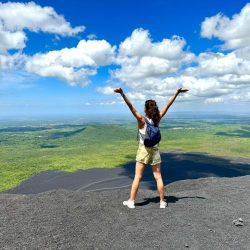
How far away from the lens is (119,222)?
11.8m

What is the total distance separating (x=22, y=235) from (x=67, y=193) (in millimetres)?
5378

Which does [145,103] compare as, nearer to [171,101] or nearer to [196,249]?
[171,101]

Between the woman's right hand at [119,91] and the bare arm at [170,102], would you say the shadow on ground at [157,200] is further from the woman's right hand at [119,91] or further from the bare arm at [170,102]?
the woman's right hand at [119,91]

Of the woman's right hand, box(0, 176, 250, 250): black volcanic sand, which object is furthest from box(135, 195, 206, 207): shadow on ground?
the woman's right hand

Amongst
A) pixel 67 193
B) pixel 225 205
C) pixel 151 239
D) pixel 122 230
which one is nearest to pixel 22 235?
pixel 122 230

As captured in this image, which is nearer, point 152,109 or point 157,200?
point 152,109

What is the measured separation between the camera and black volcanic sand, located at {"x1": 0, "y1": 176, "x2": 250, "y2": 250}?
10.1m

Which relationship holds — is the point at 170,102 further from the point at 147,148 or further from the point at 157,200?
the point at 157,200

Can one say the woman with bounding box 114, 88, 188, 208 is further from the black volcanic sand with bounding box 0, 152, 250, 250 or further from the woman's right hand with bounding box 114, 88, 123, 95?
the black volcanic sand with bounding box 0, 152, 250, 250

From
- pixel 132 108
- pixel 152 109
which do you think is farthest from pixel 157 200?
pixel 132 108

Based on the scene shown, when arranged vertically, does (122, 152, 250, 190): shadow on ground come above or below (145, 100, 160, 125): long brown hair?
below

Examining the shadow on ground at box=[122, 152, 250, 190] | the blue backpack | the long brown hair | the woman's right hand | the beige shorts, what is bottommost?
the shadow on ground at box=[122, 152, 250, 190]

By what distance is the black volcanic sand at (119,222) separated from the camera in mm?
10133

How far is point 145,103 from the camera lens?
12.6m
